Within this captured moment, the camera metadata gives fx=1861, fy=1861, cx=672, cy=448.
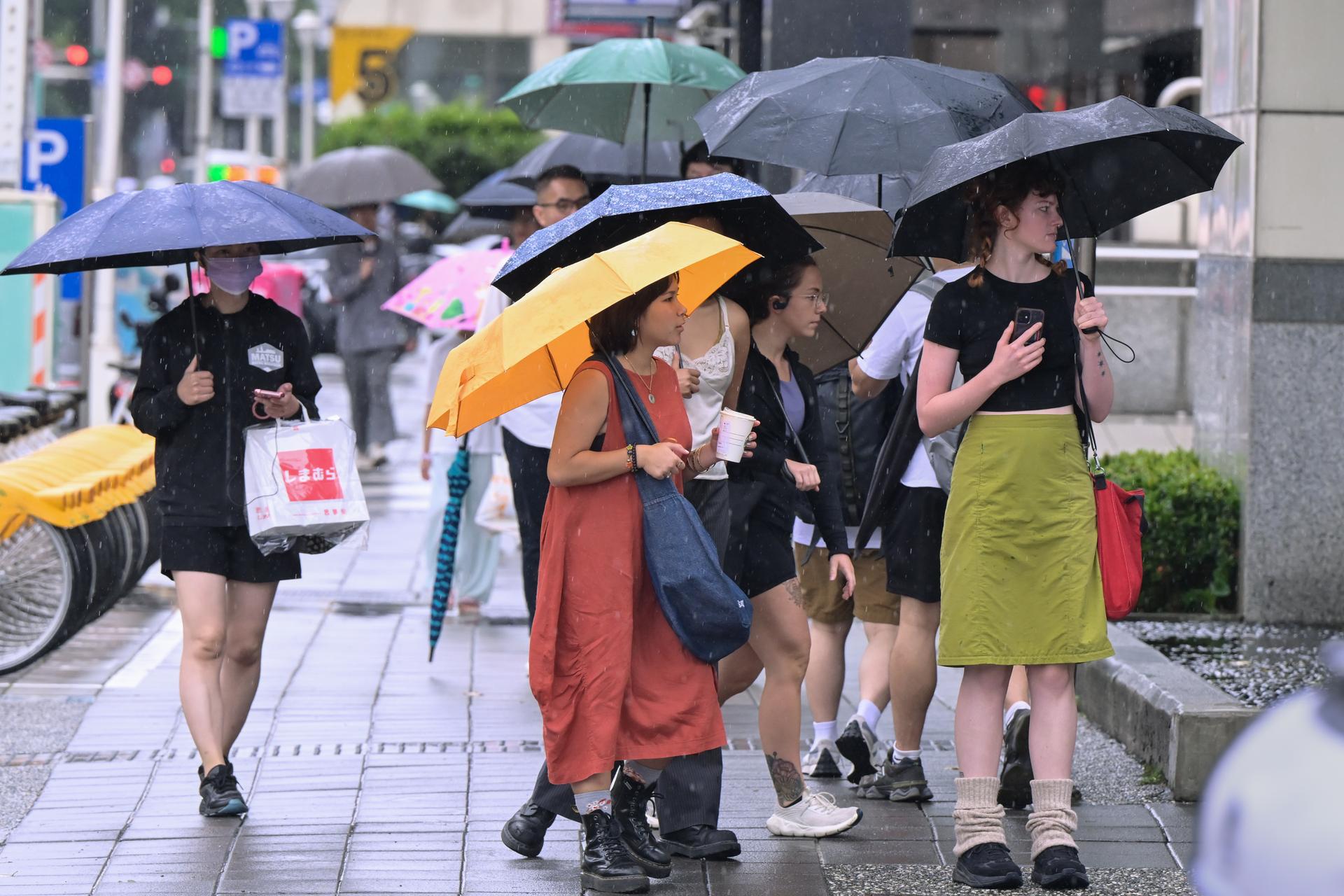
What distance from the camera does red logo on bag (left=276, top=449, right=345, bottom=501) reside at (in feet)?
18.4

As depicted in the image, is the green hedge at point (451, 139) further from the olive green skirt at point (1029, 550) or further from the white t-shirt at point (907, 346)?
the olive green skirt at point (1029, 550)

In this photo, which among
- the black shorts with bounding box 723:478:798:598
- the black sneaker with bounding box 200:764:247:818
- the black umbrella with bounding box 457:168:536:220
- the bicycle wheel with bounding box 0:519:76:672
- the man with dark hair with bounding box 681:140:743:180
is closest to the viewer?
the black shorts with bounding box 723:478:798:598

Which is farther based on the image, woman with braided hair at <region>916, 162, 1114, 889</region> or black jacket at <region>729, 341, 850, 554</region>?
black jacket at <region>729, 341, 850, 554</region>

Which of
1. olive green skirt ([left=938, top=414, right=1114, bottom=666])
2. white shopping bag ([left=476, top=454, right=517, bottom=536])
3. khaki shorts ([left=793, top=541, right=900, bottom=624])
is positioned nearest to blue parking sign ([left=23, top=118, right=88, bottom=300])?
white shopping bag ([left=476, top=454, right=517, bottom=536])

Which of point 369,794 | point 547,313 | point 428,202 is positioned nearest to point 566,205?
point 369,794

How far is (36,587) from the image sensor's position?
26.8ft

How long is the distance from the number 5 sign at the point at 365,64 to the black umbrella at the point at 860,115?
181 feet

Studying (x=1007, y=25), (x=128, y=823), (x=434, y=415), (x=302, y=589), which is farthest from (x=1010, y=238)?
(x=1007, y=25)

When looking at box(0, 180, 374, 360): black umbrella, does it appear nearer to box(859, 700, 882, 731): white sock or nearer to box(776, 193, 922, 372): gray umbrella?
box(776, 193, 922, 372): gray umbrella

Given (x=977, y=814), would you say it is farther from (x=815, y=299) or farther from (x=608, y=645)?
(x=815, y=299)

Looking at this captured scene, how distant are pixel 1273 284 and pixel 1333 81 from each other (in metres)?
0.96

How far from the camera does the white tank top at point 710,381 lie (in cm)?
515

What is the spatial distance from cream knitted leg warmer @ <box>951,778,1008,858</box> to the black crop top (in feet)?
3.27

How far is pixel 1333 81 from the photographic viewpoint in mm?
8281
